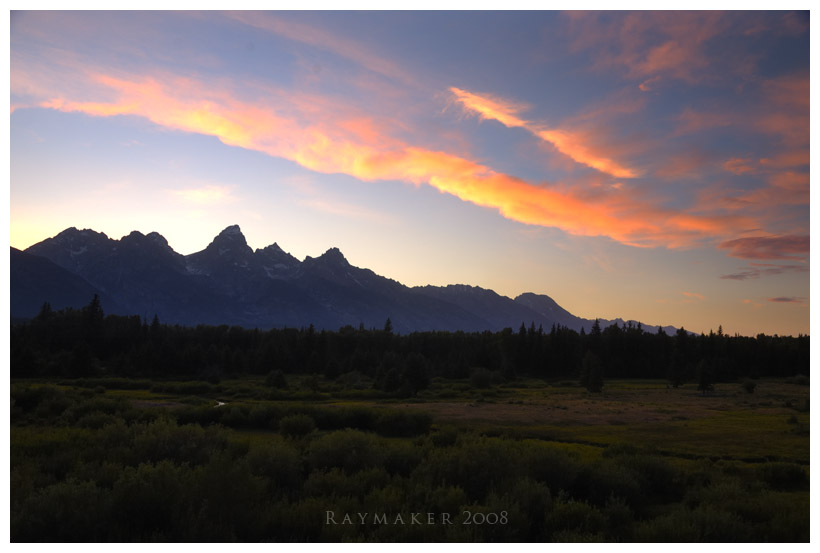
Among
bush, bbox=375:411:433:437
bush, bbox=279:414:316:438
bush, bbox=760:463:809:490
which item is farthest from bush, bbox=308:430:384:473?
bush, bbox=760:463:809:490

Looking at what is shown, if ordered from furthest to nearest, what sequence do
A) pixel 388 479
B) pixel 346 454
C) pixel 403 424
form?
pixel 403 424 → pixel 346 454 → pixel 388 479

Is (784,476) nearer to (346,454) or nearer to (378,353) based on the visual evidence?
(346,454)

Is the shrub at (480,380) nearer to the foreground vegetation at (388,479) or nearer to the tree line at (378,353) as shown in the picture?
the tree line at (378,353)

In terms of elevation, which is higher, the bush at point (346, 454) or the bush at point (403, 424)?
the bush at point (346, 454)

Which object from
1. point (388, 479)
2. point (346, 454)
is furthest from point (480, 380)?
point (388, 479)

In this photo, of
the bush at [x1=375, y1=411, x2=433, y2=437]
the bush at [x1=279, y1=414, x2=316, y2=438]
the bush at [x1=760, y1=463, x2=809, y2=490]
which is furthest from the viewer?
the bush at [x1=375, y1=411, x2=433, y2=437]

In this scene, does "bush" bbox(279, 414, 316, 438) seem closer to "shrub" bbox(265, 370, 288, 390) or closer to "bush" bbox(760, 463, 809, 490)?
"bush" bbox(760, 463, 809, 490)

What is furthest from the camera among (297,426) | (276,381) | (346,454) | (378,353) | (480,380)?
(378,353)

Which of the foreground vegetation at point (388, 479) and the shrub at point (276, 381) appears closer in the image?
the foreground vegetation at point (388, 479)

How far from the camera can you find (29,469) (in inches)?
546

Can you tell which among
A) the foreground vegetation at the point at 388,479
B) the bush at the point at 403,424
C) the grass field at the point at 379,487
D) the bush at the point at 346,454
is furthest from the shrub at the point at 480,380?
the bush at the point at 346,454

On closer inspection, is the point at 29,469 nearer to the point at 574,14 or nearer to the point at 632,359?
the point at 574,14

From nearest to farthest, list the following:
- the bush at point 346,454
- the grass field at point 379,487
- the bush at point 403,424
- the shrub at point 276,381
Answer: the grass field at point 379,487, the bush at point 346,454, the bush at point 403,424, the shrub at point 276,381
